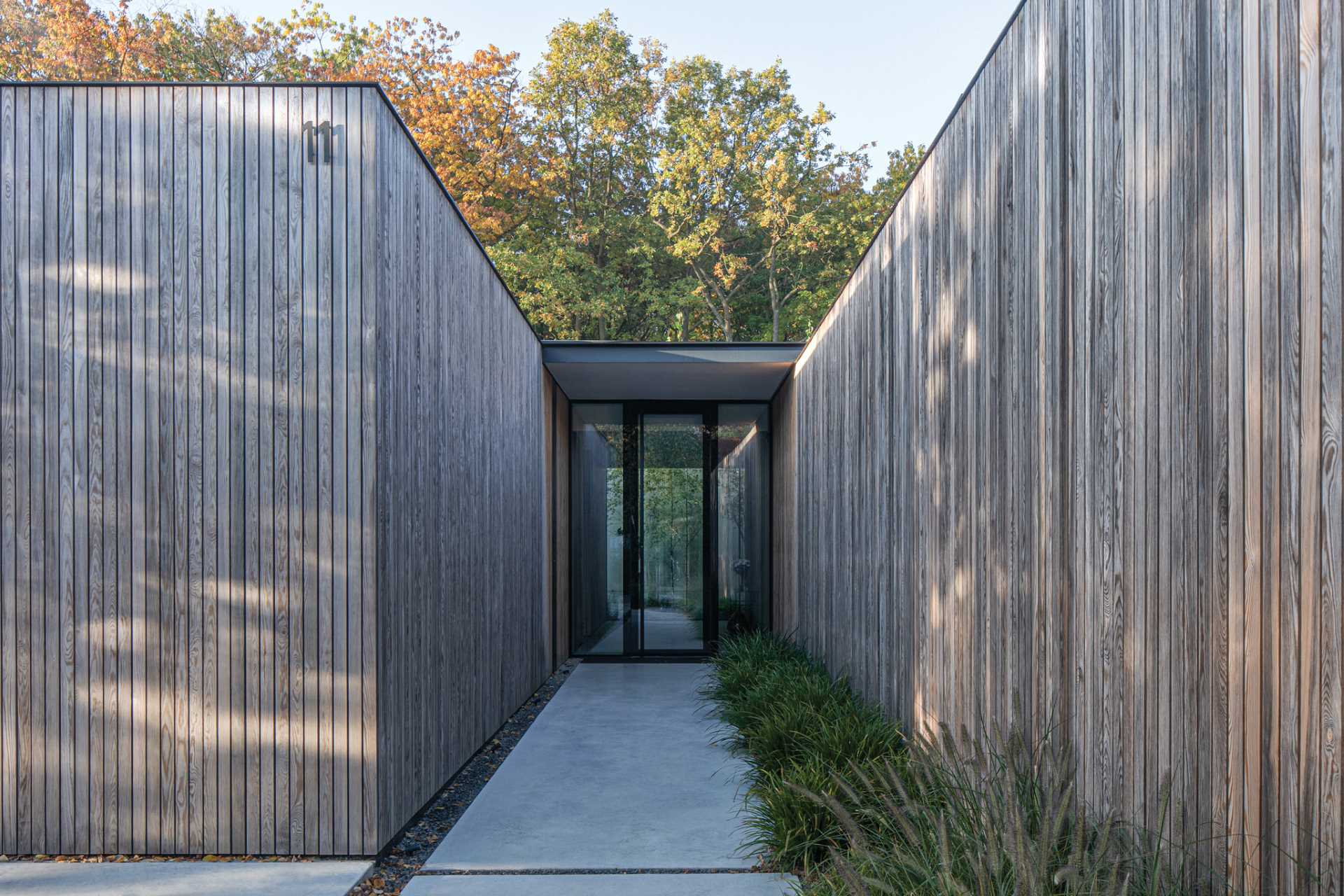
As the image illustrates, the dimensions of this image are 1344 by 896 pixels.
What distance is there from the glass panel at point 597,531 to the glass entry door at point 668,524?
0.01m

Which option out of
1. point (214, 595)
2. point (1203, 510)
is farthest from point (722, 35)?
point (1203, 510)

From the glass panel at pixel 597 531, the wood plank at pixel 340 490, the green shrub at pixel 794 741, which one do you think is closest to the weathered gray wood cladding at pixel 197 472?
the wood plank at pixel 340 490

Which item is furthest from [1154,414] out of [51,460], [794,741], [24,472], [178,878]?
[24,472]

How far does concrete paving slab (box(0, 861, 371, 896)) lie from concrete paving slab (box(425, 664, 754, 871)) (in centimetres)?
42

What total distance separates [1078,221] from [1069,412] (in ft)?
1.64

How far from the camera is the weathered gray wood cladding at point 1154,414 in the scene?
58.7 inches

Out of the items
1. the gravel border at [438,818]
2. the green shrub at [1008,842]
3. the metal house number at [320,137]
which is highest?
the metal house number at [320,137]

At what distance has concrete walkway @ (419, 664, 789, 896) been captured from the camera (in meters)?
3.42

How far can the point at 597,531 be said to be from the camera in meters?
9.72

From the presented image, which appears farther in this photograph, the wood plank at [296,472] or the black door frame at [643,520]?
the black door frame at [643,520]

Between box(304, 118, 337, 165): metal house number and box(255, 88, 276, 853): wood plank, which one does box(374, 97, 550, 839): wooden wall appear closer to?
box(304, 118, 337, 165): metal house number

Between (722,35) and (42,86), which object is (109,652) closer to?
(42,86)

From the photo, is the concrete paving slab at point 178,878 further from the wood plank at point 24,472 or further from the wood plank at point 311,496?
the wood plank at point 24,472

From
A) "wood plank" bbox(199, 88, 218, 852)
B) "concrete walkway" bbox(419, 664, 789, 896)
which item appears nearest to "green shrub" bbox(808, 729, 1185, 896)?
"concrete walkway" bbox(419, 664, 789, 896)
